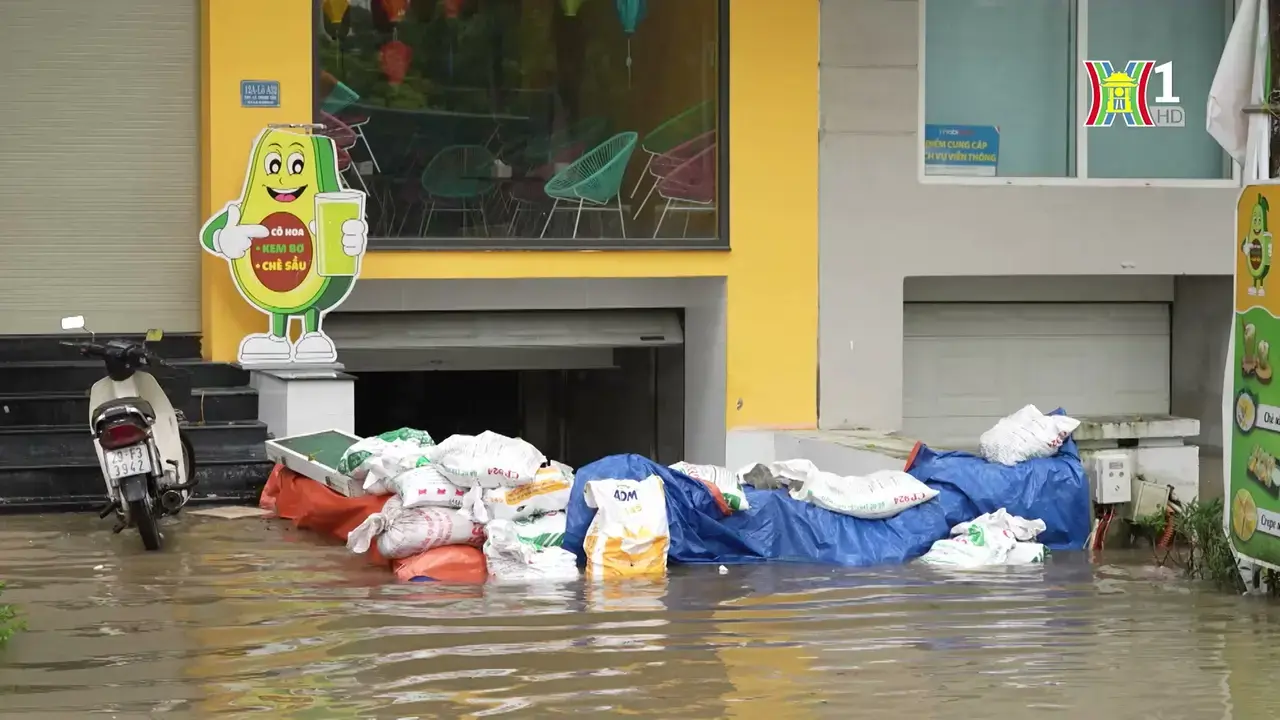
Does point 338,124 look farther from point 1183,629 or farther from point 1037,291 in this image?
point 1183,629

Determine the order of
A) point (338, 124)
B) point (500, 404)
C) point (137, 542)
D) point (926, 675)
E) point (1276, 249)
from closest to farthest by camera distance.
A: point (926, 675), point (1276, 249), point (137, 542), point (338, 124), point (500, 404)

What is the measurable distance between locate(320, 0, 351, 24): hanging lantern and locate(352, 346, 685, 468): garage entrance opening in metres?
4.27

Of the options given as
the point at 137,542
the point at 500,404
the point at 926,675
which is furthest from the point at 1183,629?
the point at 500,404

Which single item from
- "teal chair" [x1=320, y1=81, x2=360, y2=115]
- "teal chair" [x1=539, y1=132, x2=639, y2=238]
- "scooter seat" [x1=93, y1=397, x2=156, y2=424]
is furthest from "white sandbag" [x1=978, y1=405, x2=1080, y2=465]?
"teal chair" [x1=320, y1=81, x2=360, y2=115]

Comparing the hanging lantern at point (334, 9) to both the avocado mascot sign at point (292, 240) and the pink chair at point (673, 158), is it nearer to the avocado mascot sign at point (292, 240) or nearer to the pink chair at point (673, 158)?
the avocado mascot sign at point (292, 240)

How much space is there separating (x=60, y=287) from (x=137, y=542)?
10.8ft

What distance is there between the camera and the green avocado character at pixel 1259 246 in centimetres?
711

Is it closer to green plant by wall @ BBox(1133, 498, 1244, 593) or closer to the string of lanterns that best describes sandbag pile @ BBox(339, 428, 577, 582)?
green plant by wall @ BBox(1133, 498, 1244, 593)

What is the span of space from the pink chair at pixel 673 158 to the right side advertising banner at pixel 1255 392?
16.9 ft

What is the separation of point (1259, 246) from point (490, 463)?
149 inches

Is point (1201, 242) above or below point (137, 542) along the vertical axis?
above

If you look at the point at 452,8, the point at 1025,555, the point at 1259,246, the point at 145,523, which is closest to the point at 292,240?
the point at 452,8

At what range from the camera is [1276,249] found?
704cm

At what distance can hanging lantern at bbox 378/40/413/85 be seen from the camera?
11.2 metres
